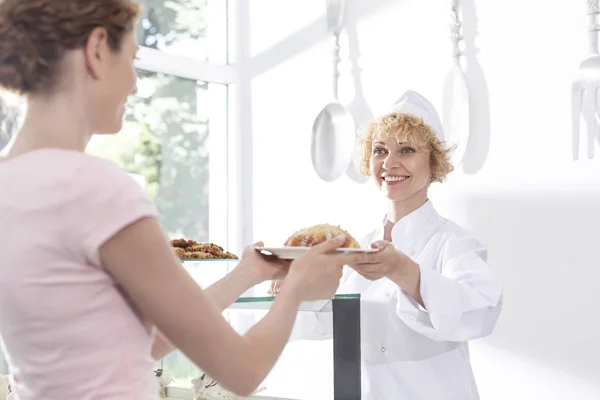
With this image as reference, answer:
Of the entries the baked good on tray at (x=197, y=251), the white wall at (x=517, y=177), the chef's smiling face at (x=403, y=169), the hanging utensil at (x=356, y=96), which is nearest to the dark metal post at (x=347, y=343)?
the baked good on tray at (x=197, y=251)

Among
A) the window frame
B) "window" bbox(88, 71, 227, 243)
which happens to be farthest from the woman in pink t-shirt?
the window frame

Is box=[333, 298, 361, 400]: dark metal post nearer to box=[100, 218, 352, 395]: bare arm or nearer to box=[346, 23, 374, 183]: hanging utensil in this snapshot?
box=[100, 218, 352, 395]: bare arm

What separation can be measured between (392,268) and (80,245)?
0.86 m

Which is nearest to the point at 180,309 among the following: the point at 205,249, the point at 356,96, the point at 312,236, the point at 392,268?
the point at 312,236

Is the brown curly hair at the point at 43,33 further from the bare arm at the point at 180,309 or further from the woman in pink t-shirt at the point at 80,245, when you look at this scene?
the bare arm at the point at 180,309

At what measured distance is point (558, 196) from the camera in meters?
2.13

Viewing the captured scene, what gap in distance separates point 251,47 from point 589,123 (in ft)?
4.78

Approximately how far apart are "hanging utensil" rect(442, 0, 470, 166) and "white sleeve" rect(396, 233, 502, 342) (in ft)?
2.21

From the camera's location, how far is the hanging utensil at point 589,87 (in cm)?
203

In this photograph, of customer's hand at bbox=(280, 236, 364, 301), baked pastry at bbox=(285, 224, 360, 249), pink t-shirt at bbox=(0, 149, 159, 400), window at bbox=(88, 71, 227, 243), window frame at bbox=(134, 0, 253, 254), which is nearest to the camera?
pink t-shirt at bbox=(0, 149, 159, 400)

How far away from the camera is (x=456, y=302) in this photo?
160cm

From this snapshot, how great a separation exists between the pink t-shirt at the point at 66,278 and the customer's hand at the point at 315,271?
0.21 metres

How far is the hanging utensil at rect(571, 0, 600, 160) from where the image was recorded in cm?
203

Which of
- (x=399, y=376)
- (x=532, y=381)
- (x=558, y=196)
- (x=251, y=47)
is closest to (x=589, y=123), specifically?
(x=558, y=196)
